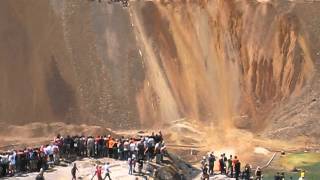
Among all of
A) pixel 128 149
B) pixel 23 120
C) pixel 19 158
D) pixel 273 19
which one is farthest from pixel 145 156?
pixel 273 19

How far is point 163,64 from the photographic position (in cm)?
5719

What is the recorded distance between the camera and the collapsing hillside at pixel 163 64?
53.7 m

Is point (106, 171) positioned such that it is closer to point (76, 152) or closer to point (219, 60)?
point (76, 152)

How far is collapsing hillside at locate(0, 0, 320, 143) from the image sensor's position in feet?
176

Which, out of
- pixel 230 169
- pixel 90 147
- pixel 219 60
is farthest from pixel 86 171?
pixel 219 60

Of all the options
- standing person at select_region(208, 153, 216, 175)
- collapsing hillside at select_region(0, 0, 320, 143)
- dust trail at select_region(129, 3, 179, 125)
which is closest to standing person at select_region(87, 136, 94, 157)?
standing person at select_region(208, 153, 216, 175)

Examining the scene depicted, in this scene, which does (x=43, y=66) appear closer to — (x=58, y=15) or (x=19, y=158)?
(x=58, y=15)

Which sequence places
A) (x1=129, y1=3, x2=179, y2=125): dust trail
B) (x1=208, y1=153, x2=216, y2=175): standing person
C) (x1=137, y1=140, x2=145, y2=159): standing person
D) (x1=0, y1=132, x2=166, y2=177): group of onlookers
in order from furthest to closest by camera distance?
(x1=129, y1=3, x2=179, y2=125): dust trail < (x1=208, y1=153, x2=216, y2=175): standing person < (x1=137, y1=140, x2=145, y2=159): standing person < (x1=0, y1=132, x2=166, y2=177): group of onlookers

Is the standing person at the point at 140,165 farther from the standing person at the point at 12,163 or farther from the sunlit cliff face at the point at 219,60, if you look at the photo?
the sunlit cliff face at the point at 219,60

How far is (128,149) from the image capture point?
3609cm

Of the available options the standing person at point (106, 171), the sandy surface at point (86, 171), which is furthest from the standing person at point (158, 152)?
the standing person at point (106, 171)

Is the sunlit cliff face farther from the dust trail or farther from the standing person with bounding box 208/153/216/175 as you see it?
the standing person with bounding box 208/153/216/175

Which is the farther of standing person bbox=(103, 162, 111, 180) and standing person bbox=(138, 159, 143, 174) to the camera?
standing person bbox=(138, 159, 143, 174)

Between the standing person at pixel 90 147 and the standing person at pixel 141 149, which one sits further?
the standing person at pixel 90 147
